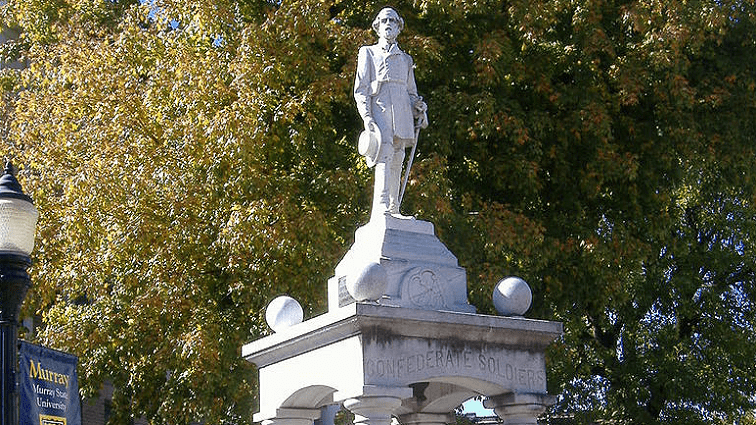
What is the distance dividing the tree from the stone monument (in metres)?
6.05

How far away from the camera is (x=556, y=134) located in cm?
1934

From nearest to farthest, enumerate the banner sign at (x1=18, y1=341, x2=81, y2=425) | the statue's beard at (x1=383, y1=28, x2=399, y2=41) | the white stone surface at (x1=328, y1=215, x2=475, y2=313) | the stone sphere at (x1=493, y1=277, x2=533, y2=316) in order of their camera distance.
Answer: the white stone surface at (x1=328, y1=215, x2=475, y2=313) < the stone sphere at (x1=493, y1=277, x2=533, y2=316) < the statue's beard at (x1=383, y1=28, x2=399, y2=41) < the banner sign at (x1=18, y1=341, x2=81, y2=425)

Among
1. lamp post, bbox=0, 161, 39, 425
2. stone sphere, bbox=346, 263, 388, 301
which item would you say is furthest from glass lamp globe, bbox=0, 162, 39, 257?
stone sphere, bbox=346, 263, 388, 301

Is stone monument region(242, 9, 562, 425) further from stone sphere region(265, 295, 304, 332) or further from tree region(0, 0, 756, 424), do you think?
tree region(0, 0, 756, 424)

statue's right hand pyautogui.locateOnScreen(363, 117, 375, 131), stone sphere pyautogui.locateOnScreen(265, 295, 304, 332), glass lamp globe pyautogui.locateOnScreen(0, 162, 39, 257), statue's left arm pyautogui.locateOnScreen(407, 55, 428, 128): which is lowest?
stone sphere pyautogui.locateOnScreen(265, 295, 304, 332)

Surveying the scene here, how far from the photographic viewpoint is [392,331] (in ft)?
31.0

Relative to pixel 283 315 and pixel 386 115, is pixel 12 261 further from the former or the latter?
pixel 386 115

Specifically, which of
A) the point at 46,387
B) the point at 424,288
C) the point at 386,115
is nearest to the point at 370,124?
the point at 386,115

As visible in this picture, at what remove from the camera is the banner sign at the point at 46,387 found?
43.4 feet

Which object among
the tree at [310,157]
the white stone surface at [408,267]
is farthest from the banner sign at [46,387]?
the white stone surface at [408,267]

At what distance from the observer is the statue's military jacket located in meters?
10.7

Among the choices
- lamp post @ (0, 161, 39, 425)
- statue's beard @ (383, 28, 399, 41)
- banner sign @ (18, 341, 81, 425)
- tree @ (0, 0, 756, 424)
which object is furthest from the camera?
tree @ (0, 0, 756, 424)

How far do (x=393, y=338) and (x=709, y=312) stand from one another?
17389 mm

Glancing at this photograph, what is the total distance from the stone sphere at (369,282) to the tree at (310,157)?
7.44 meters
